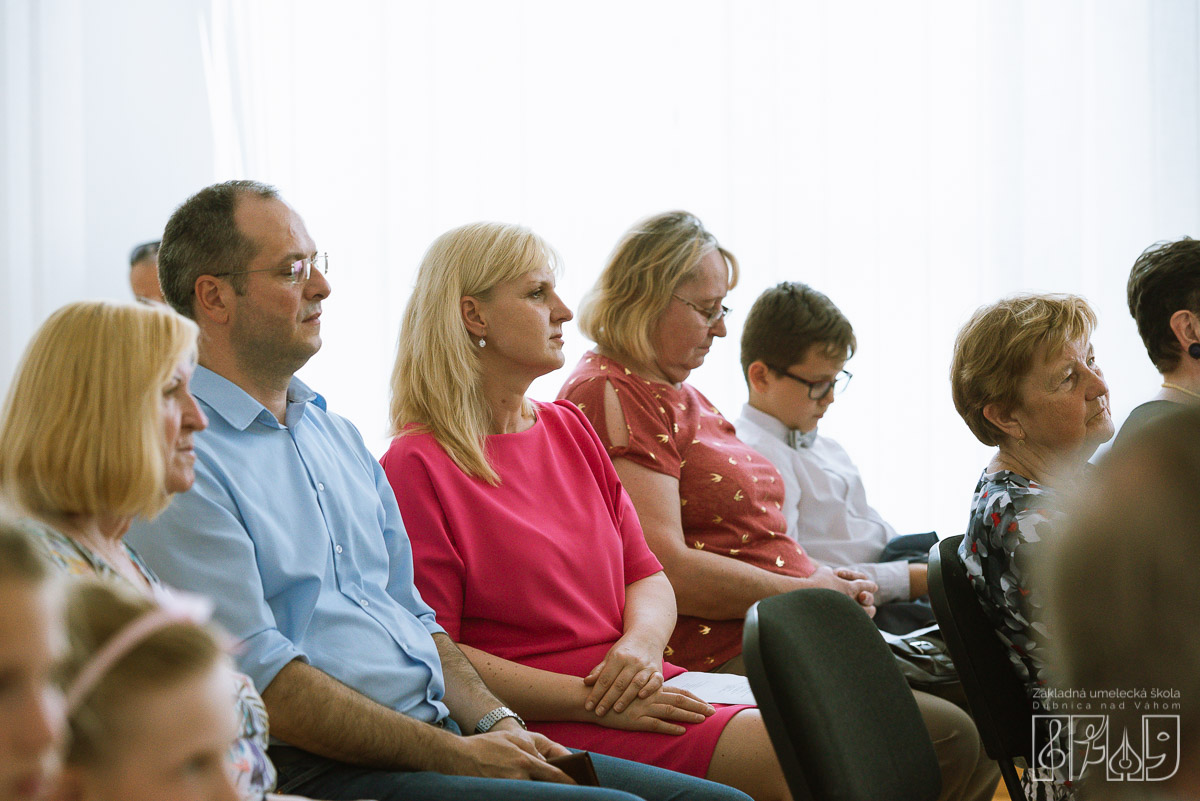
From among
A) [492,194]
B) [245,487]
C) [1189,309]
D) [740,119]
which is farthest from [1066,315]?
[492,194]

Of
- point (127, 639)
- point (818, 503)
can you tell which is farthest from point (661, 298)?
point (127, 639)

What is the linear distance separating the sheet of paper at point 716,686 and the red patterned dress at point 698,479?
0.18 metres

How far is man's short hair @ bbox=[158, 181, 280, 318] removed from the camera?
5.54 feet

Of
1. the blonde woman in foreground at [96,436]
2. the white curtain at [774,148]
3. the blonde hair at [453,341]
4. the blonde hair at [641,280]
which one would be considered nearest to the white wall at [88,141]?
the white curtain at [774,148]

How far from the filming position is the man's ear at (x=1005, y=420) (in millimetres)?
1921

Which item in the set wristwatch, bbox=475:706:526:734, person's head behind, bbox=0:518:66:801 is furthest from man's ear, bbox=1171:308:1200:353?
person's head behind, bbox=0:518:66:801

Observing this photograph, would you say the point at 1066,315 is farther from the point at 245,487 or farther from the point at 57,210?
the point at 57,210

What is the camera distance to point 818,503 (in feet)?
9.45

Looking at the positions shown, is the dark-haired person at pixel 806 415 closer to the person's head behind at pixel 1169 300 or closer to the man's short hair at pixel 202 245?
the person's head behind at pixel 1169 300

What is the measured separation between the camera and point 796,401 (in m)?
2.89

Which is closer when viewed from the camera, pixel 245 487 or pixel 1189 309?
pixel 245 487

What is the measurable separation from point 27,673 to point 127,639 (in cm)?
7

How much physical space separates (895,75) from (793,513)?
6.11 feet

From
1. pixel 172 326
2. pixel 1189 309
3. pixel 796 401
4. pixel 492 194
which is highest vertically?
pixel 492 194
